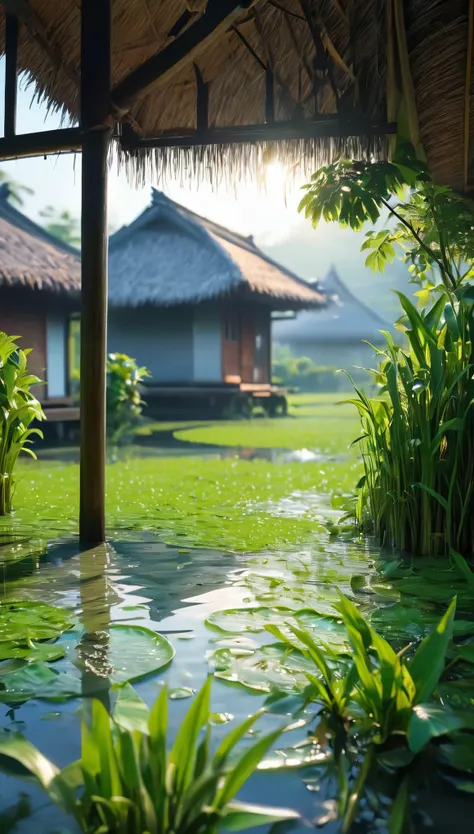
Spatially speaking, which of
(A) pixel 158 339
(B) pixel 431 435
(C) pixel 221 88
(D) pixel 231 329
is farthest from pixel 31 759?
(D) pixel 231 329

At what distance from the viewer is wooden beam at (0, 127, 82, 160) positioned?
12.5 feet

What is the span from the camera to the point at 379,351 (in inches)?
146

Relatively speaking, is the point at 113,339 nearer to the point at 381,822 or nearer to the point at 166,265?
the point at 166,265

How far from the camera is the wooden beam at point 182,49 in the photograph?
11.2ft

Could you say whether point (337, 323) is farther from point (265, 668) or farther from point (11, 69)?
point (265, 668)

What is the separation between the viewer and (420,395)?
3354 millimetres

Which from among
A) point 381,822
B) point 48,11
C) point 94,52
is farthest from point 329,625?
point 48,11

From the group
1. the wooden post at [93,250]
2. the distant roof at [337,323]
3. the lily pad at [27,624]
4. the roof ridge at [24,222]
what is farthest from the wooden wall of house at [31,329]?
the distant roof at [337,323]

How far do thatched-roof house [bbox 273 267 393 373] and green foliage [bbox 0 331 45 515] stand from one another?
27598mm

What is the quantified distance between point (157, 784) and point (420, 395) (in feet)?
7.80

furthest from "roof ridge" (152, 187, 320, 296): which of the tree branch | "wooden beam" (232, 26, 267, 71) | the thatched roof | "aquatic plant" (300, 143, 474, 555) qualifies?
"aquatic plant" (300, 143, 474, 555)

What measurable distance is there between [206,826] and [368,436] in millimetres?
2730

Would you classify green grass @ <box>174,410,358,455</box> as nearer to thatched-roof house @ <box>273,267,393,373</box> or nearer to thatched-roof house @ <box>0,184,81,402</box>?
thatched-roof house @ <box>0,184,81,402</box>

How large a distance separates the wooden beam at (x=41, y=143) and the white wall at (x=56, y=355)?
8.12 meters
